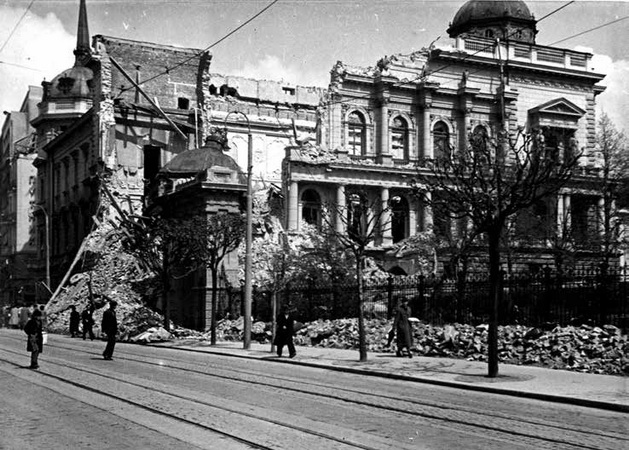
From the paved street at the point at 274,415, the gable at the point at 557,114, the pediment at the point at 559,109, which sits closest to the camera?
the paved street at the point at 274,415

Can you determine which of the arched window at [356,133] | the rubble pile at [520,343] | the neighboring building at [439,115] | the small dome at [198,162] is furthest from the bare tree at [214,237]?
the arched window at [356,133]

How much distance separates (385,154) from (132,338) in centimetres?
2202

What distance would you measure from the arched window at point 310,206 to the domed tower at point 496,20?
Result: 63.7 feet

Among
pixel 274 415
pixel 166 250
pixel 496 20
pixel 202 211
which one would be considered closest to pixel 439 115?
pixel 496 20

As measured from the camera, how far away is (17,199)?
7938 cm

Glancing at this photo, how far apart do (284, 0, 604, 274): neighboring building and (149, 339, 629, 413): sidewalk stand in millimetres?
21655

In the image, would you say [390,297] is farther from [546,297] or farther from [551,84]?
[551,84]

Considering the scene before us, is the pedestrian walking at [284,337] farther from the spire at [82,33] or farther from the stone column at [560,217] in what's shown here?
the spire at [82,33]

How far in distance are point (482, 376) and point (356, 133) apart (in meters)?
35.7

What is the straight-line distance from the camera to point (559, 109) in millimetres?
57344

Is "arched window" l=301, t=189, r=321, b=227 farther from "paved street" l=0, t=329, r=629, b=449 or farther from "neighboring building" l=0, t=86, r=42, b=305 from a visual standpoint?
"neighboring building" l=0, t=86, r=42, b=305

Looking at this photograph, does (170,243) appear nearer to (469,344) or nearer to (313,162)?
(313,162)

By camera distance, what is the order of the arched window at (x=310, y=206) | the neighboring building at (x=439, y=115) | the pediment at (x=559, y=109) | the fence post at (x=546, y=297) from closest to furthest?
the fence post at (x=546, y=297) → the neighboring building at (x=439, y=115) → the arched window at (x=310, y=206) → the pediment at (x=559, y=109)

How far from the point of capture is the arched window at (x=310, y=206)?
4772cm
